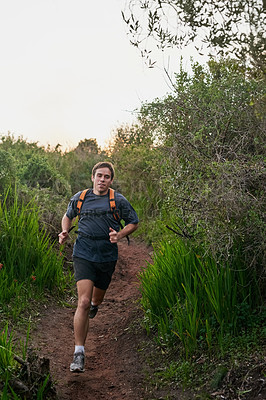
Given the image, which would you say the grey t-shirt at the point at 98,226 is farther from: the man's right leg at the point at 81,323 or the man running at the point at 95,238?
the man's right leg at the point at 81,323

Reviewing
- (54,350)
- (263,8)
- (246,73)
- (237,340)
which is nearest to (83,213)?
(54,350)

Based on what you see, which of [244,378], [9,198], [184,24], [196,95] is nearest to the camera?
[244,378]

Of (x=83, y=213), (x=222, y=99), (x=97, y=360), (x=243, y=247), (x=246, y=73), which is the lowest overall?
(x=97, y=360)

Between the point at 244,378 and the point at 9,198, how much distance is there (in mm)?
6411

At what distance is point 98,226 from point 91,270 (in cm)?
56

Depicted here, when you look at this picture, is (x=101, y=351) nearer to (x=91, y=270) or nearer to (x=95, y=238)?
(x=91, y=270)

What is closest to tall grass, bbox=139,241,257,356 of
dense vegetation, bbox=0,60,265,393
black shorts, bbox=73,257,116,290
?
dense vegetation, bbox=0,60,265,393

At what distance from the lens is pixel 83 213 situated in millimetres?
6395

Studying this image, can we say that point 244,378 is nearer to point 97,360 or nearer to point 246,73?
point 97,360

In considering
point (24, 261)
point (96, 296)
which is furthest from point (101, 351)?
point (24, 261)

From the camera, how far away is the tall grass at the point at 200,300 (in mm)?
5586

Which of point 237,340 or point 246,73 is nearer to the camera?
point 237,340

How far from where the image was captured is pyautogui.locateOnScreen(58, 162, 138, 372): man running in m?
5.94

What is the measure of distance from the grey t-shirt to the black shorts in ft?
0.19
